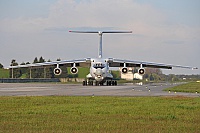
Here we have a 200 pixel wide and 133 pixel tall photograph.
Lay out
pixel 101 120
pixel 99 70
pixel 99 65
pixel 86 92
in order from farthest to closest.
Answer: pixel 99 65
pixel 99 70
pixel 86 92
pixel 101 120

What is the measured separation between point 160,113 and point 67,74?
306 ft

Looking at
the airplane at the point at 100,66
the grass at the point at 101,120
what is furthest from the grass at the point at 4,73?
the grass at the point at 101,120

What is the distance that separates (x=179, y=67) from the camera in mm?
60969

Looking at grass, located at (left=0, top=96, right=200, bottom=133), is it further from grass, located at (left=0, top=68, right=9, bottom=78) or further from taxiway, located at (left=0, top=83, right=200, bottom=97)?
grass, located at (left=0, top=68, right=9, bottom=78)

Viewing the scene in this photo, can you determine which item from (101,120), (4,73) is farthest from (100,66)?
(4,73)


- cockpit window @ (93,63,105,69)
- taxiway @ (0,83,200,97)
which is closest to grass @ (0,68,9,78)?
cockpit window @ (93,63,105,69)

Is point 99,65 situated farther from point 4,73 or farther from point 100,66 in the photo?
point 4,73

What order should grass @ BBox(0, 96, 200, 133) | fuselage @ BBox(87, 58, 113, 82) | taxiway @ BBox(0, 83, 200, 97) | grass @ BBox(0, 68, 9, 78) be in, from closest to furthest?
grass @ BBox(0, 96, 200, 133) < taxiway @ BBox(0, 83, 200, 97) < fuselage @ BBox(87, 58, 113, 82) < grass @ BBox(0, 68, 9, 78)

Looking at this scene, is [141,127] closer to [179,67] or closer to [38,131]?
[38,131]

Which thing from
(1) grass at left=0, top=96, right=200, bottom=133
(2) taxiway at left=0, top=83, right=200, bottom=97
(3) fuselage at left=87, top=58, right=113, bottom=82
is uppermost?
(3) fuselage at left=87, top=58, right=113, bottom=82

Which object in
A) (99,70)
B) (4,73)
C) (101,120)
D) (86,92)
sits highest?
(4,73)

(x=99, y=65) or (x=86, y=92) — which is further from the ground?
(x=99, y=65)

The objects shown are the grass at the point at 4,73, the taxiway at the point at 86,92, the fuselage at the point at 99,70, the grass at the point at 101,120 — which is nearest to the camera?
the grass at the point at 101,120

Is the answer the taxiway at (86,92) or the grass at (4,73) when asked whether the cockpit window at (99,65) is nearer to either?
the taxiway at (86,92)
